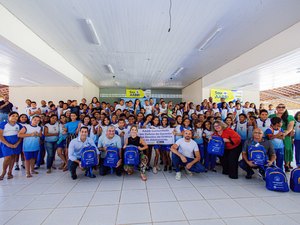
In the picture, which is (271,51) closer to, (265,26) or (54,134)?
(265,26)

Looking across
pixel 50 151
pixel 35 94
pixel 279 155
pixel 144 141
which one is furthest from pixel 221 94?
pixel 35 94

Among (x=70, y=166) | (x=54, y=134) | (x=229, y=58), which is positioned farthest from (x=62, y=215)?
(x=229, y=58)

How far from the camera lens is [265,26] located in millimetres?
3814

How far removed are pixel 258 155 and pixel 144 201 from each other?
7.96ft

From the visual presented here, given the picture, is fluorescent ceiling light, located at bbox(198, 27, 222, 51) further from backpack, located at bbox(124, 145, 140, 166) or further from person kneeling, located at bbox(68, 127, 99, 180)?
person kneeling, located at bbox(68, 127, 99, 180)

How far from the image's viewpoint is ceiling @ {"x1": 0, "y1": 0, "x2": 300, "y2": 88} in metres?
3.07

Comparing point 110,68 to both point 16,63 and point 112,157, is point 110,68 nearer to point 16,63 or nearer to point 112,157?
point 16,63

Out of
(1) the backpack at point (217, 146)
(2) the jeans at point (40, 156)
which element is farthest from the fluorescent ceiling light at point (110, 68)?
(1) the backpack at point (217, 146)

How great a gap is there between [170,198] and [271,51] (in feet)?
15.6

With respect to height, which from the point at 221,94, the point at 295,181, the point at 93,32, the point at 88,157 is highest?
the point at 93,32

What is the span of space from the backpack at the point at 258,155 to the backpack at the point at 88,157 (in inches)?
128

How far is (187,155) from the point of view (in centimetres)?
354

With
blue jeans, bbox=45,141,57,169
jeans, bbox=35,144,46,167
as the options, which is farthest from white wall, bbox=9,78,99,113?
blue jeans, bbox=45,141,57,169

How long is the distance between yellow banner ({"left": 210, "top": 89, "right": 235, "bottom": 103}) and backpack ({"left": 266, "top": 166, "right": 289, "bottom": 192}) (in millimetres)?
6570
